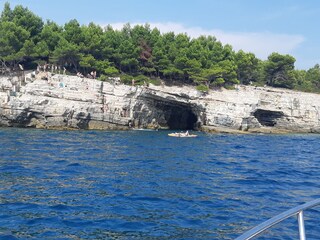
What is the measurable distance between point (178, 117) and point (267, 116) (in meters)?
14.0

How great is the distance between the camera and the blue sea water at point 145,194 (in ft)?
33.8

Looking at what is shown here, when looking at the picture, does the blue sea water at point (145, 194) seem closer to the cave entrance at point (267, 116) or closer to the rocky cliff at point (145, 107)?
the rocky cliff at point (145, 107)

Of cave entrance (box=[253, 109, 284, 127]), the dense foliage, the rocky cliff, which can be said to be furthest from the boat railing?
cave entrance (box=[253, 109, 284, 127])

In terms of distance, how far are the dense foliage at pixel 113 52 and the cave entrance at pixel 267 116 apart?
711 cm

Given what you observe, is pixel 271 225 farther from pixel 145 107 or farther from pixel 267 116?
pixel 267 116

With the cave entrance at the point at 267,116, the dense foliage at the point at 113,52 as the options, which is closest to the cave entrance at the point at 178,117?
the dense foliage at the point at 113,52

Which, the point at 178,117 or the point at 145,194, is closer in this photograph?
the point at 145,194

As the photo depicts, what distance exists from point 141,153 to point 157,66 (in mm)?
36140

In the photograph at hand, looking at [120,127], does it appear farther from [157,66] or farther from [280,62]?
[280,62]

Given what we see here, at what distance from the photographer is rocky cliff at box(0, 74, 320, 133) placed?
46.4m

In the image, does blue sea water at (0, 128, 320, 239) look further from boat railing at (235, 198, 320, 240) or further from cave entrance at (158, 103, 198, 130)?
cave entrance at (158, 103, 198, 130)

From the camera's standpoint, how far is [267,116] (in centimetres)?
5941

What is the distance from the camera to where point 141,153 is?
26.2 meters

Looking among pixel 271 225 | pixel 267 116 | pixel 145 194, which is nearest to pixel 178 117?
pixel 267 116
